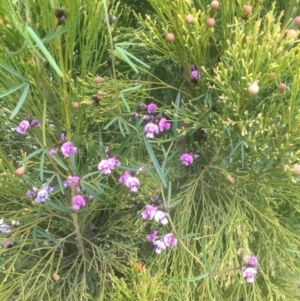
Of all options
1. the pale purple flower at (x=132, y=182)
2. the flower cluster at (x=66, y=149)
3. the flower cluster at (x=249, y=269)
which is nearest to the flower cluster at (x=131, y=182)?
the pale purple flower at (x=132, y=182)

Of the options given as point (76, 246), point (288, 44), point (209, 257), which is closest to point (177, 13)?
point (288, 44)

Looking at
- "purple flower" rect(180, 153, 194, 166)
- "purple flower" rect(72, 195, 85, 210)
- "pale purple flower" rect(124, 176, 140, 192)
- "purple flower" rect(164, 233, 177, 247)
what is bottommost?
"purple flower" rect(164, 233, 177, 247)

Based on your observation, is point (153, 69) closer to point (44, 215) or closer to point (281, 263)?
point (44, 215)

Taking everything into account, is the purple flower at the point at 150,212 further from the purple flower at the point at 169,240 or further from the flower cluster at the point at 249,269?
the flower cluster at the point at 249,269

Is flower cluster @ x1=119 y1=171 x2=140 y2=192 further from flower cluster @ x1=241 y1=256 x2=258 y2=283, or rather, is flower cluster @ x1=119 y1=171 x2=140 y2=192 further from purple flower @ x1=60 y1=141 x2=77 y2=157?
flower cluster @ x1=241 y1=256 x2=258 y2=283

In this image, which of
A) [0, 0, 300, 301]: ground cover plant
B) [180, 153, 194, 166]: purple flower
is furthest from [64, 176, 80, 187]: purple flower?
[180, 153, 194, 166]: purple flower

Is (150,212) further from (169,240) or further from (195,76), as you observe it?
(195,76)

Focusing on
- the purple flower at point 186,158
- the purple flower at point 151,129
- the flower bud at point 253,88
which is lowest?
the purple flower at point 186,158

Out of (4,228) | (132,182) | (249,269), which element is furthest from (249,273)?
(4,228)

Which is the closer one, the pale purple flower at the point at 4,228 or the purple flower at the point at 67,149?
the purple flower at the point at 67,149
